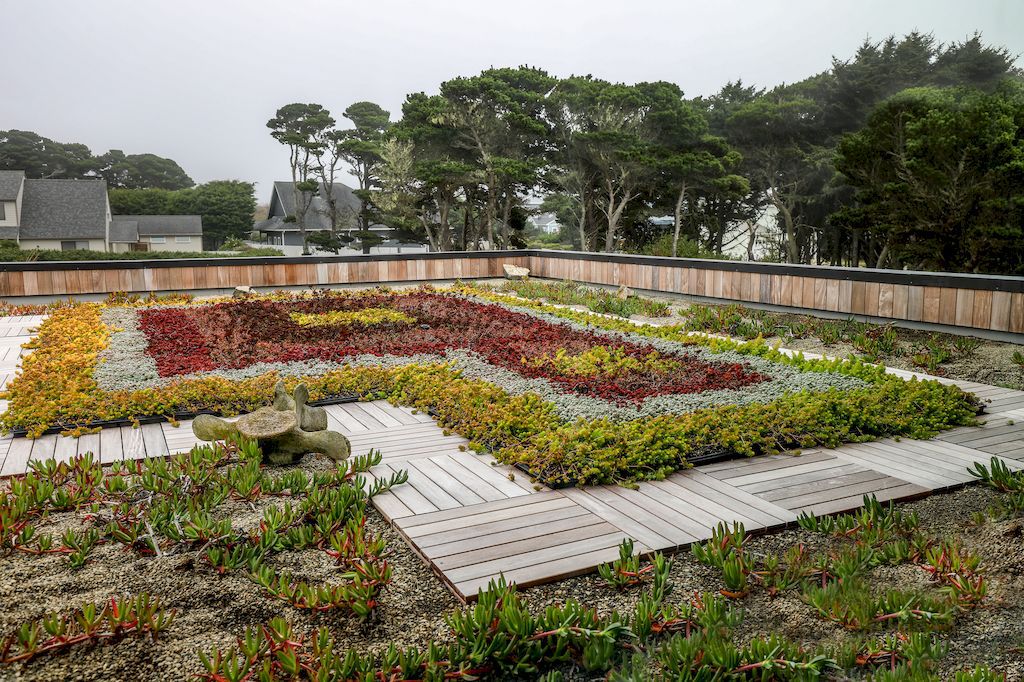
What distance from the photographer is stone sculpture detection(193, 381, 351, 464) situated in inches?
203

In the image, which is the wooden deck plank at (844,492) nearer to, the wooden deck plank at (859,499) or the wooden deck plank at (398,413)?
the wooden deck plank at (859,499)

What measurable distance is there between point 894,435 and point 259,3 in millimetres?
101552

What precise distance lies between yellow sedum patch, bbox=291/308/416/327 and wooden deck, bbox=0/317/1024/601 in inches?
201

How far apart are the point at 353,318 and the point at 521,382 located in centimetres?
517

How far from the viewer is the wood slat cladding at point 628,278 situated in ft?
31.4

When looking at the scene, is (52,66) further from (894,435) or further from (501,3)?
(894,435)

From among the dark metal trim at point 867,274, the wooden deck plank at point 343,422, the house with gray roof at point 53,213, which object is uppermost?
the house with gray roof at point 53,213

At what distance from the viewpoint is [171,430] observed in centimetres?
615

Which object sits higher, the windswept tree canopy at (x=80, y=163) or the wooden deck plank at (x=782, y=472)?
the windswept tree canopy at (x=80, y=163)

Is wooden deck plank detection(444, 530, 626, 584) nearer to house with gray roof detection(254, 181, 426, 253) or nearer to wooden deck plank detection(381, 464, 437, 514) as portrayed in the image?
wooden deck plank detection(381, 464, 437, 514)

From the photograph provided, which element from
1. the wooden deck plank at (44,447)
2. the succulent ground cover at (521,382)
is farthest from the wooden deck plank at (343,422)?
the wooden deck plank at (44,447)

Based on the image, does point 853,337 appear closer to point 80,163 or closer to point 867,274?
point 867,274

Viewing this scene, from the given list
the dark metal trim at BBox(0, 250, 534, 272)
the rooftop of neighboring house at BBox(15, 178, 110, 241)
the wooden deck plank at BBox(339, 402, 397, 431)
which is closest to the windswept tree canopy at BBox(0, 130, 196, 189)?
the rooftop of neighboring house at BBox(15, 178, 110, 241)

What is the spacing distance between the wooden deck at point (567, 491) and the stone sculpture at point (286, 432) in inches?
14.7
